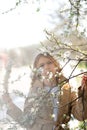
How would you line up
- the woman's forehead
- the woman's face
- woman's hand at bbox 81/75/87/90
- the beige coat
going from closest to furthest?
1. the beige coat
2. woman's hand at bbox 81/75/87/90
3. the woman's face
4. the woman's forehead

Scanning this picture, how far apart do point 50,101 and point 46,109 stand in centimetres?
27

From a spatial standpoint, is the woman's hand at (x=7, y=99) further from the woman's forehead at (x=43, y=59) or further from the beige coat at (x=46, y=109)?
the woman's forehead at (x=43, y=59)

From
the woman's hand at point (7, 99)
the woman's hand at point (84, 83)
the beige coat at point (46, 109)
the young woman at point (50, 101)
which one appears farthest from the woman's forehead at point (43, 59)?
the woman's hand at point (84, 83)

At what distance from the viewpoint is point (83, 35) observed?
14.3ft

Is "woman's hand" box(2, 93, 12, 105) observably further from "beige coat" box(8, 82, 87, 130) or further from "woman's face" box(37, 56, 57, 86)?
"woman's face" box(37, 56, 57, 86)

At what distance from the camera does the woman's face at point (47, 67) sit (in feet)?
15.3

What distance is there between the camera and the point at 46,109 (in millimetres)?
4422

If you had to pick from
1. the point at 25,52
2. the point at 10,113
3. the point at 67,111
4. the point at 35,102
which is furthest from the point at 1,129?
the point at 25,52

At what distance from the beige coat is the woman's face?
17 cm

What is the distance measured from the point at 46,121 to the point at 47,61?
634mm

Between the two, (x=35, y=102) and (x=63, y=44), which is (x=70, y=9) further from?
(x=35, y=102)

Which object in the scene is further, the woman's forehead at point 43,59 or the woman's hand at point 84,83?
the woman's forehead at point 43,59

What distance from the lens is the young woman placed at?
4.11m

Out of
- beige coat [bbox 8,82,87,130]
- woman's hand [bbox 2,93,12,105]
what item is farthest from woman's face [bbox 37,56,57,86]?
woman's hand [bbox 2,93,12,105]
